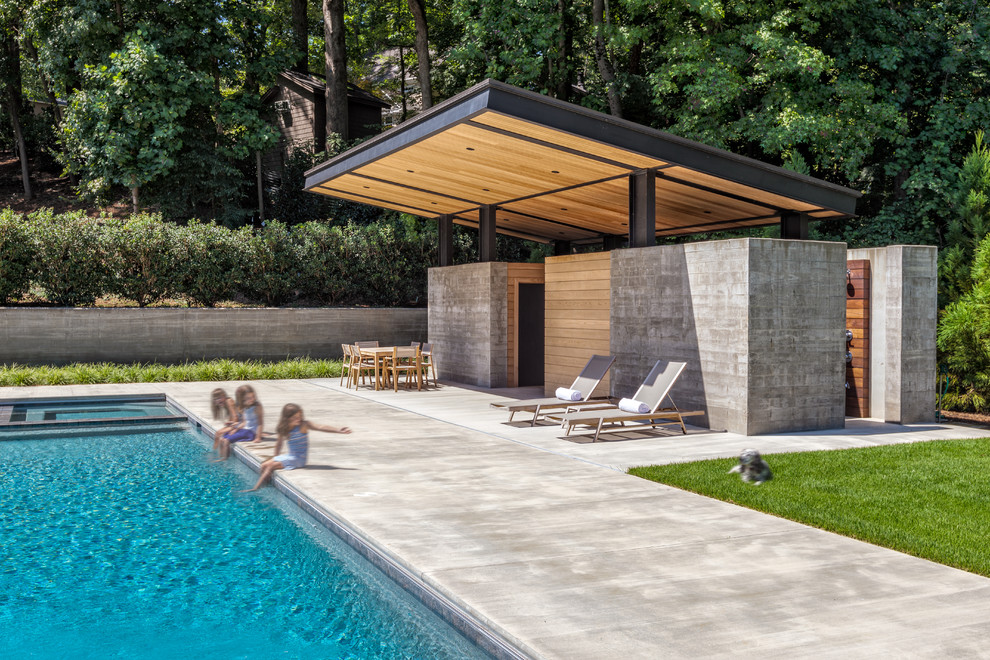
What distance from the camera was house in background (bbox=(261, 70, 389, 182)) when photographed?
3009cm

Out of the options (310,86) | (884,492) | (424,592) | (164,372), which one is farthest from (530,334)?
(310,86)

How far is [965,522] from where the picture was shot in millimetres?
5703

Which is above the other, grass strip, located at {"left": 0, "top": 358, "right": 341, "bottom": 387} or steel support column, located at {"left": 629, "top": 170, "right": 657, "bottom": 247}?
steel support column, located at {"left": 629, "top": 170, "right": 657, "bottom": 247}

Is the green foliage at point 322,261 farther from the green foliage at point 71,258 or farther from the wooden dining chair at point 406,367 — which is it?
the wooden dining chair at point 406,367

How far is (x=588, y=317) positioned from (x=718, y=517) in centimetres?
711

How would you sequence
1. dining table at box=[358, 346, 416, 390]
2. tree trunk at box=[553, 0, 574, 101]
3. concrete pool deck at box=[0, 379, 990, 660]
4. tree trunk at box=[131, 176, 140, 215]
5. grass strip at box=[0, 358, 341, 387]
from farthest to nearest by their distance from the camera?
1. tree trunk at box=[553, 0, 574, 101]
2. tree trunk at box=[131, 176, 140, 215]
3. grass strip at box=[0, 358, 341, 387]
4. dining table at box=[358, 346, 416, 390]
5. concrete pool deck at box=[0, 379, 990, 660]

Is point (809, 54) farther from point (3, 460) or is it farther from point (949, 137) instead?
point (3, 460)

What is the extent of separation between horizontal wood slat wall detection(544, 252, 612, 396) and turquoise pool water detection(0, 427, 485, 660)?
6.24m

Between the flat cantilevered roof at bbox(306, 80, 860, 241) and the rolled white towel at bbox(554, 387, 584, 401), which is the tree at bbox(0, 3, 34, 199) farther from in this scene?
the rolled white towel at bbox(554, 387, 584, 401)

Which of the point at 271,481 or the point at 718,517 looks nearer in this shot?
the point at 718,517

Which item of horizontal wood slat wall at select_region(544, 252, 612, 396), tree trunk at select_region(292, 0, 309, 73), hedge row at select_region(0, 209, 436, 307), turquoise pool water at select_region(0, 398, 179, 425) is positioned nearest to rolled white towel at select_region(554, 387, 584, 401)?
horizontal wood slat wall at select_region(544, 252, 612, 396)

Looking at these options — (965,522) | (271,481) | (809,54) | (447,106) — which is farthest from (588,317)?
(809,54)

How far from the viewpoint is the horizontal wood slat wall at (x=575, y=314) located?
1244 cm

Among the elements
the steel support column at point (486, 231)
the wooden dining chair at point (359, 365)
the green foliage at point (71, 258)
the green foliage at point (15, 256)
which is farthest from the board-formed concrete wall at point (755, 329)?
the green foliage at point (15, 256)
